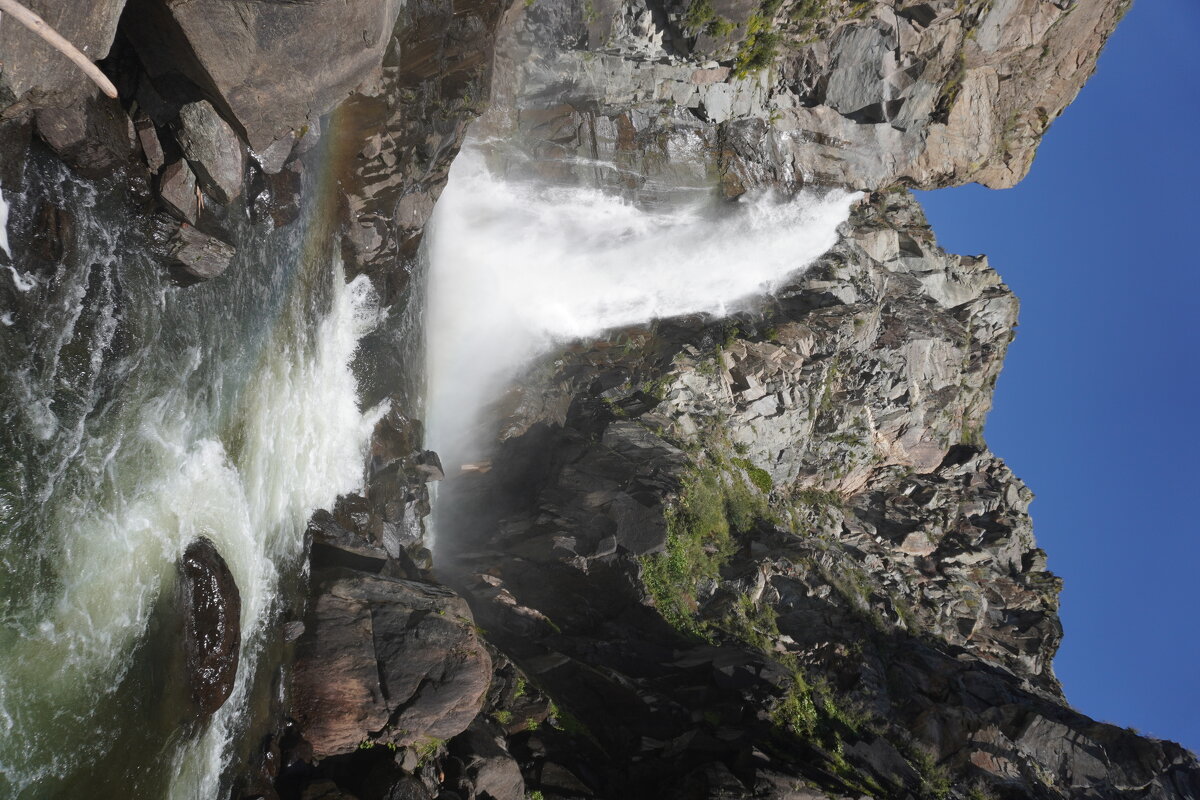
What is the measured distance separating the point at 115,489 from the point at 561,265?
72.8ft

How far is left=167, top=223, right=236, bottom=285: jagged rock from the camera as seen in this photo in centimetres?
1049

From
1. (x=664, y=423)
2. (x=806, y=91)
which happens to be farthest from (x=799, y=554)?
(x=806, y=91)

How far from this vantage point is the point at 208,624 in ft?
35.1

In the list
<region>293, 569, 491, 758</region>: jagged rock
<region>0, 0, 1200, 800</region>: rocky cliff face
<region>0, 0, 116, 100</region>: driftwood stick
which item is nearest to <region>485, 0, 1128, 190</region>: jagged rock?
<region>0, 0, 1200, 800</region>: rocky cliff face

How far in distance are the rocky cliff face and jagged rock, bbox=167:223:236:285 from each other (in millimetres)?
62

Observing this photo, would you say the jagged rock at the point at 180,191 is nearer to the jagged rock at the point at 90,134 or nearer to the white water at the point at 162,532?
the jagged rock at the point at 90,134

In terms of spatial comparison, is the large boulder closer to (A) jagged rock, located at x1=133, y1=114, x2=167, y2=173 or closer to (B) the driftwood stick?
(A) jagged rock, located at x1=133, y1=114, x2=167, y2=173

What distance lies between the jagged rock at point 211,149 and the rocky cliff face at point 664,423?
0.05 meters

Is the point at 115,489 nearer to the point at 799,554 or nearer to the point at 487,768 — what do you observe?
the point at 487,768

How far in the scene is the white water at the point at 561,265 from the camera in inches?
1008

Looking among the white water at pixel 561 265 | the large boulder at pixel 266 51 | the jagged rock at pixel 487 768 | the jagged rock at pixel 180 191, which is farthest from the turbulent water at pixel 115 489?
the white water at pixel 561 265

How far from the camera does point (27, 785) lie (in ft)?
24.8

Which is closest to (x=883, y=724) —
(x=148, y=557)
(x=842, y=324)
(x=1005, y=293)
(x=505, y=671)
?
(x=505, y=671)

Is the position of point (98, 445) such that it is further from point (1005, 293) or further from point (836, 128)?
point (1005, 293)
